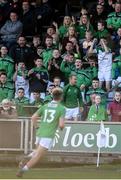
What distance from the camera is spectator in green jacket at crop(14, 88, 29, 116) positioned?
15677 mm

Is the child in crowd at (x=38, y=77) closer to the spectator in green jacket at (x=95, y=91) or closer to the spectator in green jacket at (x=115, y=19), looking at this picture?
the spectator in green jacket at (x=95, y=91)

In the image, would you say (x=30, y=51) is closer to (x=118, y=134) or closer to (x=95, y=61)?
(x=95, y=61)

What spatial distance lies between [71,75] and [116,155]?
269 cm

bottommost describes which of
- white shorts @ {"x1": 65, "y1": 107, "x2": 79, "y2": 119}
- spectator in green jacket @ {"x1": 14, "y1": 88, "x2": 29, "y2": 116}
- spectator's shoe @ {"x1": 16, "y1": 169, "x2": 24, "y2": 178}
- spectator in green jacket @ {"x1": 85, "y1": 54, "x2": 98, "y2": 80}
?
spectator's shoe @ {"x1": 16, "y1": 169, "x2": 24, "y2": 178}

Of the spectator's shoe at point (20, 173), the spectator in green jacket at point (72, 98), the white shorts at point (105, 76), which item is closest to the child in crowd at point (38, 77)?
the spectator in green jacket at point (72, 98)

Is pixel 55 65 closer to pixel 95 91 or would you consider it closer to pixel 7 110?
pixel 95 91

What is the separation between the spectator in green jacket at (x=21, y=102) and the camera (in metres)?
15.7

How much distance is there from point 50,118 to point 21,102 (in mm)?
3995

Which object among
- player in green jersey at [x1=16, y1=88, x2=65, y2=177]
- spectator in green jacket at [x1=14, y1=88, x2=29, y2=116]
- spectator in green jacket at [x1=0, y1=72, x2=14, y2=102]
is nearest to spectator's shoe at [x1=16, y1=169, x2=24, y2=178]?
player in green jersey at [x1=16, y1=88, x2=65, y2=177]

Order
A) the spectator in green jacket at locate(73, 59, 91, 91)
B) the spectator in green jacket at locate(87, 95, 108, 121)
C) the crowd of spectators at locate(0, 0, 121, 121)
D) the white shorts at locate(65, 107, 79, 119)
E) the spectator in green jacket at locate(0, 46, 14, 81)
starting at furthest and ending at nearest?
the spectator in green jacket at locate(0, 46, 14, 81) → the spectator in green jacket at locate(73, 59, 91, 91) → the crowd of spectators at locate(0, 0, 121, 121) → the white shorts at locate(65, 107, 79, 119) → the spectator in green jacket at locate(87, 95, 108, 121)

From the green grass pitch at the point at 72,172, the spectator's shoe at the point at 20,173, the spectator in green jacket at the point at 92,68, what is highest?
the spectator in green jacket at the point at 92,68

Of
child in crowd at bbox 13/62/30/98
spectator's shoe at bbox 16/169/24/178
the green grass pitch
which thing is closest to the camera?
spectator's shoe at bbox 16/169/24/178

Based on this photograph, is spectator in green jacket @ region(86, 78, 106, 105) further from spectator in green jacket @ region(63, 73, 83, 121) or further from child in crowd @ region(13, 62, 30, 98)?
child in crowd @ region(13, 62, 30, 98)

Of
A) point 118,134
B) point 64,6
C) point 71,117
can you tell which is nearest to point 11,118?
point 71,117
